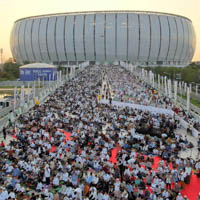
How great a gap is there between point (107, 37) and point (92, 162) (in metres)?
72.1

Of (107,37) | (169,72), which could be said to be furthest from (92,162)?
(107,37)

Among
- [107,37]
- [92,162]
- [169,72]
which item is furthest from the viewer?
[107,37]

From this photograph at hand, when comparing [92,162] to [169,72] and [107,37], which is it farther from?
[107,37]

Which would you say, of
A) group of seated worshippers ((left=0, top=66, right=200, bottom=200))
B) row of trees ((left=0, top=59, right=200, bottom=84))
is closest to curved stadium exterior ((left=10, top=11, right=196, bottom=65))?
row of trees ((left=0, top=59, right=200, bottom=84))

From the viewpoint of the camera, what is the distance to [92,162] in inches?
455

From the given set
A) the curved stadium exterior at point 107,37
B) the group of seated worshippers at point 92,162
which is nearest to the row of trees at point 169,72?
the curved stadium exterior at point 107,37

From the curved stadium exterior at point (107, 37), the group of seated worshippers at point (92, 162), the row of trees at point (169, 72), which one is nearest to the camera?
the group of seated worshippers at point (92, 162)

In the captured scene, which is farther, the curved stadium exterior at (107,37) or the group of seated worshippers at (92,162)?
the curved stadium exterior at (107,37)

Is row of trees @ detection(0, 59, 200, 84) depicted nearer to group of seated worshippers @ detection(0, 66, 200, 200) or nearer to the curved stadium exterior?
the curved stadium exterior

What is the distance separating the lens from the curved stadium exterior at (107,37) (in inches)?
3189

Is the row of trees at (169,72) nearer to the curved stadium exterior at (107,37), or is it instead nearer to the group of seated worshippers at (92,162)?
the curved stadium exterior at (107,37)

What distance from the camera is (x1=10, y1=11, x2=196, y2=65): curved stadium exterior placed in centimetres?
8100

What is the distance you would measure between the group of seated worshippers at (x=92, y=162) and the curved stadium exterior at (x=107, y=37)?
64625mm

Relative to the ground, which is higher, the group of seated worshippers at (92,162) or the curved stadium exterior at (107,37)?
the curved stadium exterior at (107,37)
